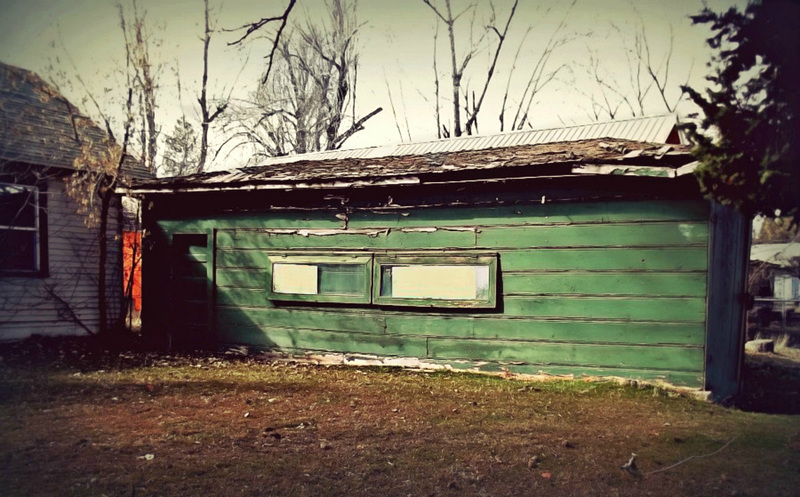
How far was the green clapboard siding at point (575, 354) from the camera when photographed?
6387mm

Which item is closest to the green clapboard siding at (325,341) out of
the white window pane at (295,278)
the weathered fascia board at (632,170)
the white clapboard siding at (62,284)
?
the white window pane at (295,278)

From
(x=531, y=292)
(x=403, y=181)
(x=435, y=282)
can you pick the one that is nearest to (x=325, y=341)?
(x=435, y=282)

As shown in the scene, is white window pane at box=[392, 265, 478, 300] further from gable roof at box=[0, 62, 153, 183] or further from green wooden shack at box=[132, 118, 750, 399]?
gable roof at box=[0, 62, 153, 183]

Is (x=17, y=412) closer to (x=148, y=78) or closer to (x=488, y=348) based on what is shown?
(x=488, y=348)

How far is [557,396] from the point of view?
6.21m

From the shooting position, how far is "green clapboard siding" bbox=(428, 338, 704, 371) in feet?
21.0

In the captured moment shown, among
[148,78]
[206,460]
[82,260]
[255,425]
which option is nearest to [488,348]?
[255,425]

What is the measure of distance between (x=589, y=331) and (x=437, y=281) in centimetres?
210

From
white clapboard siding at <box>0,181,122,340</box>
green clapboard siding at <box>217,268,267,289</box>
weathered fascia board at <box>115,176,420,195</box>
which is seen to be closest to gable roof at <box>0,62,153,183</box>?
white clapboard siding at <box>0,181,122,340</box>

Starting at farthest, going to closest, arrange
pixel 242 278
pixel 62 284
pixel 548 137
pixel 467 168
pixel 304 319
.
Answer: pixel 548 137, pixel 62 284, pixel 242 278, pixel 304 319, pixel 467 168

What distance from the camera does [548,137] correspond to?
1175 cm

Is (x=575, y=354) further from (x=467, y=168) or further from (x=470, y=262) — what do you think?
(x=467, y=168)

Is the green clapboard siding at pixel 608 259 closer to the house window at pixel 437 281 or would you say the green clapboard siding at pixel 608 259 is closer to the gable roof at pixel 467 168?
the house window at pixel 437 281

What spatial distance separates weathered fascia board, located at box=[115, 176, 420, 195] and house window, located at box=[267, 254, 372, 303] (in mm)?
1064
